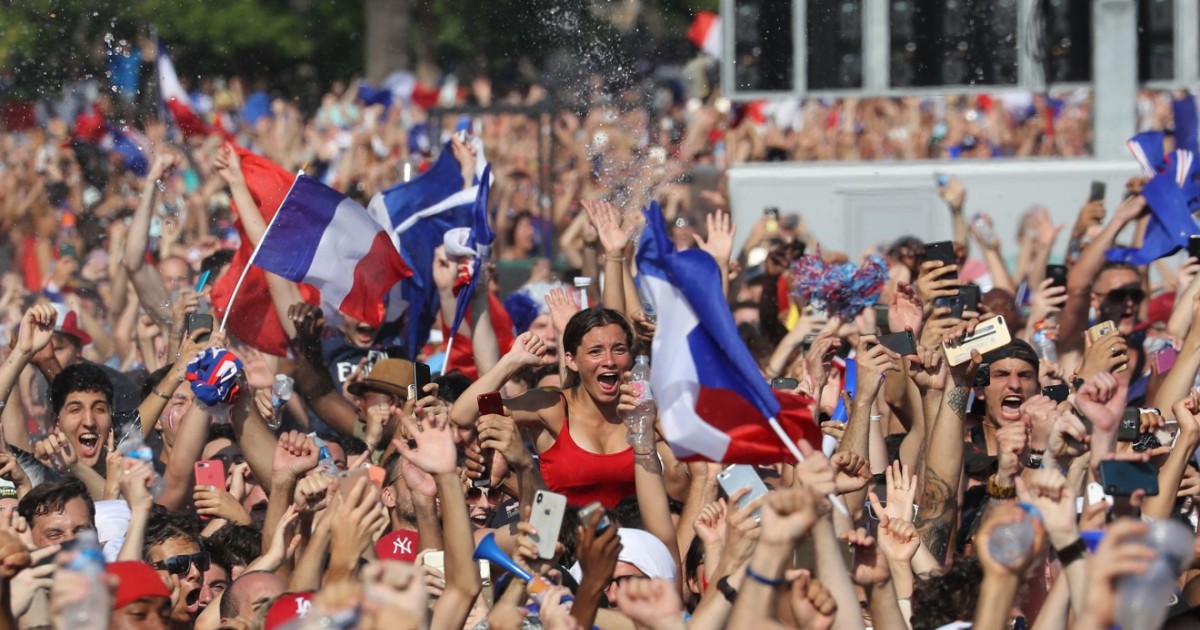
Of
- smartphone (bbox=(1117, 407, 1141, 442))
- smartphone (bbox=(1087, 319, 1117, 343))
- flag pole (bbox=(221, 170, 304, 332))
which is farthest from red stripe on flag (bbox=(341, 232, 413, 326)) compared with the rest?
smartphone (bbox=(1117, 407, 1141, 442))

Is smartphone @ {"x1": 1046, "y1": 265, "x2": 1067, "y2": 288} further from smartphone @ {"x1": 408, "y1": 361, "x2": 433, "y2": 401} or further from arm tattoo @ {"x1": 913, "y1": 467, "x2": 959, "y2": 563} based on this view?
smartphone @ {"x1": 408, "y1": 361, "x2": 433, "y2": 401}

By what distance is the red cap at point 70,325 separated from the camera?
29.5ft

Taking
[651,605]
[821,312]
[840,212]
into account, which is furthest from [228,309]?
[840,212]

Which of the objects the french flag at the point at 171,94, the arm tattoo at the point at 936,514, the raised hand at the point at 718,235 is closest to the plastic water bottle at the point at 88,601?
the arm tattoo at the point at 936,514

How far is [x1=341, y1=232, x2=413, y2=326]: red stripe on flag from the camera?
863 cm

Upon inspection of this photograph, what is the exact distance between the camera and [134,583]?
4.94 meters

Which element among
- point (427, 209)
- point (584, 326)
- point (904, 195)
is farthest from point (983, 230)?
point (584, 326)

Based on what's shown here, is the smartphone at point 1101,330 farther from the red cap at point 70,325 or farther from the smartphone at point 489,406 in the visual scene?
the red cap at point 70,325

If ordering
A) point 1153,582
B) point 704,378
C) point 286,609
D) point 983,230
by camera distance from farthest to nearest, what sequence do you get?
point 983,230 < point 704,378 < point 286,609 < point 1153,582

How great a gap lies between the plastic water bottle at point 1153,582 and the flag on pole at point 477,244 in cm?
482

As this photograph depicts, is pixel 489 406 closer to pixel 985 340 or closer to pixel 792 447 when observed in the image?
pixel 792 447

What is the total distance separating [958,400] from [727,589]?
1.62m

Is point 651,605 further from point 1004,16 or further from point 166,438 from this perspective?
point 1004,16

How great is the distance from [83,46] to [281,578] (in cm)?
1241
